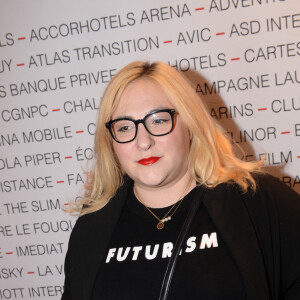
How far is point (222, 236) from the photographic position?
47.4 inches

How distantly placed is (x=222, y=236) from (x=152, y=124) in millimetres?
431

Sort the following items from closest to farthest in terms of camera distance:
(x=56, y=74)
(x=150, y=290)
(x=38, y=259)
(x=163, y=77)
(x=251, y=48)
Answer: (x=150, y=290) < (x=163, y=77) < (x=251, y=48) < (x=56, y=74) < (x=38, y=259)

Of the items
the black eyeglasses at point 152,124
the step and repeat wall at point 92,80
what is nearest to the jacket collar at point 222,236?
the black eyeglasses at point 152,124

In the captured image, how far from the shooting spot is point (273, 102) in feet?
5.84

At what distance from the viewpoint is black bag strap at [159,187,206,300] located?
114cm

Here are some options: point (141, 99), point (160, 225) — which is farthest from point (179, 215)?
point (141, 99)

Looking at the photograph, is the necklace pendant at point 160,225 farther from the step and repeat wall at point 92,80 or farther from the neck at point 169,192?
the step and repeat wall at point 92,80

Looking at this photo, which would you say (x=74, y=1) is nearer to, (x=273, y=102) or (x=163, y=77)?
(x=163, y=77)

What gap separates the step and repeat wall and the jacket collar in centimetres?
55

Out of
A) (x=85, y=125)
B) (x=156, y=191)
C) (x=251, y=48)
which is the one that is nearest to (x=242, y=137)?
(x=251, y=48)

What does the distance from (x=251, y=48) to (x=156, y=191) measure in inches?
33.6

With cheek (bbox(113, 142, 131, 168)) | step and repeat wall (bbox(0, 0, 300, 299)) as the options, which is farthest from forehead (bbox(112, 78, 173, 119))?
step and repeat wall (bbox(0, 0, 300, 299))

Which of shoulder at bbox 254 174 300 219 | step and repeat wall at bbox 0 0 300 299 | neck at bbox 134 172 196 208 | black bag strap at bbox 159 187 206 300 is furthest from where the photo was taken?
step and repeat wall at bbox 0 0 300 299

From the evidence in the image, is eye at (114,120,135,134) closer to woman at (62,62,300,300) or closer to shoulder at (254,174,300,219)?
woman at (62,62,300,300)
